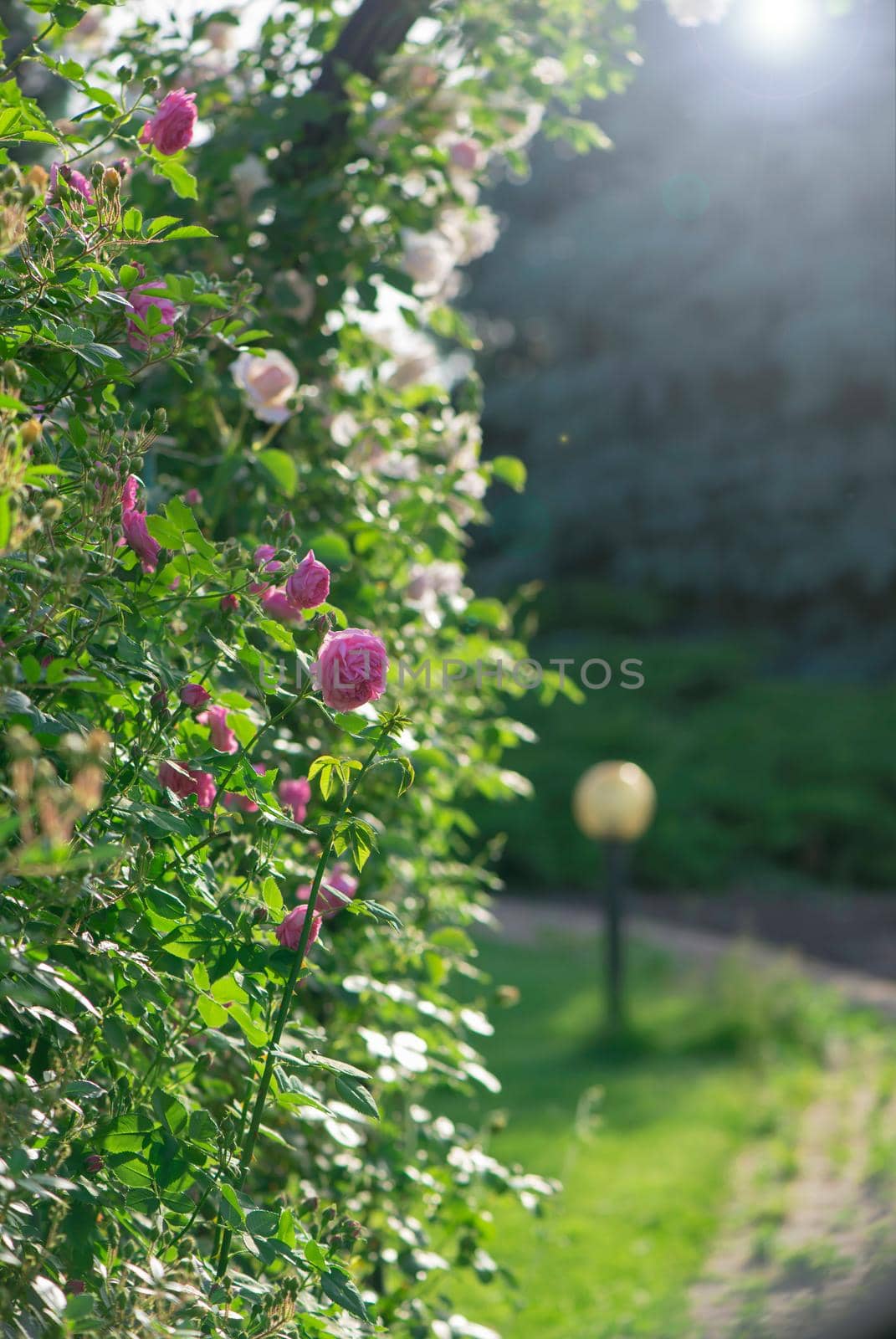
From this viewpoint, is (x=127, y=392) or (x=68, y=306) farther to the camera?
(x=127, y=392)

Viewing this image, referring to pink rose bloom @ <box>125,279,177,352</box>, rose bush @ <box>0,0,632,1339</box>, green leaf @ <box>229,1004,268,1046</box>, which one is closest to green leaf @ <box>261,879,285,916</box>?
rose bush @ <box>0,0,632,1339</box>

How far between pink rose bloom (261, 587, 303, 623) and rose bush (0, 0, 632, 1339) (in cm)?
1

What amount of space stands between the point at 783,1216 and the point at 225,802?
9.91 feet

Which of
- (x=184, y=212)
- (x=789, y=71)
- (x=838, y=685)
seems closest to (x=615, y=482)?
(x=838, y=685)

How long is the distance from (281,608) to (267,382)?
506 mm

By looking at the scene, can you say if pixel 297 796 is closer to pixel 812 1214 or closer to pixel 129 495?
pixel 129 495

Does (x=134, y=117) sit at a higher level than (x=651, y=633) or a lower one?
higher

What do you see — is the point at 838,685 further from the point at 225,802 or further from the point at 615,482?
the point at 225,802

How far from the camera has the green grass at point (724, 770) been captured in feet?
35.0

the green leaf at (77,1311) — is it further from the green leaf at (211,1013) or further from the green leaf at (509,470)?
the green leaf at (509,470)

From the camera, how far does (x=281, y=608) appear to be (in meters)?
1.70

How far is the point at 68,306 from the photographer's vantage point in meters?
1.40

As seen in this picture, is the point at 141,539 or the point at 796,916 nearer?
the point at 141,539

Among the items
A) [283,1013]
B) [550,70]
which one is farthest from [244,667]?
[550,70]
